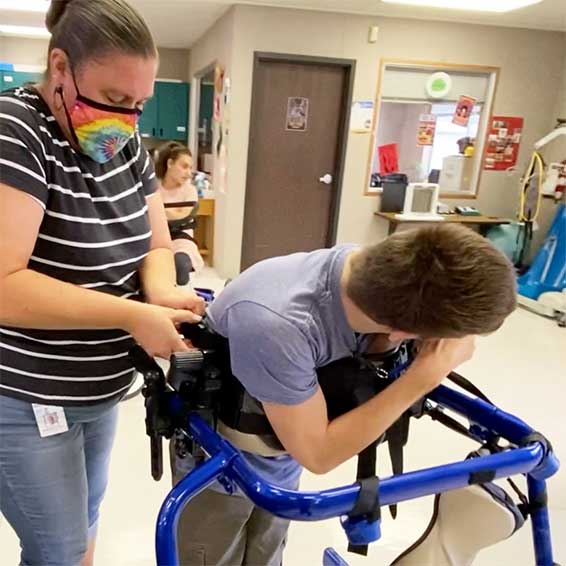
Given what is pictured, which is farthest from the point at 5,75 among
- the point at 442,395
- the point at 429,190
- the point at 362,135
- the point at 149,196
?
the point at 442,395

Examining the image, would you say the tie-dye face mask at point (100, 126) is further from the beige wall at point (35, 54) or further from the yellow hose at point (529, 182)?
the beige wall at point (35, 54)

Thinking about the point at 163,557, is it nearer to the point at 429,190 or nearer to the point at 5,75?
the point at 429,190

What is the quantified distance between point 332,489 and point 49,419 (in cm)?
54

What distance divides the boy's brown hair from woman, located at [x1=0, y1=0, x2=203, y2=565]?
38 centimetres

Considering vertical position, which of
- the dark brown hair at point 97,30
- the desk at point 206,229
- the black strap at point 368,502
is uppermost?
the dark brown hair at point 97,30

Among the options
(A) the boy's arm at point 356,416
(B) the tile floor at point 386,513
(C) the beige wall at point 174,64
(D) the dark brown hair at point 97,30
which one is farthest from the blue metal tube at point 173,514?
(C) the beige wall at point 174,64

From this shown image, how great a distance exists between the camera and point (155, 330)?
3.08 ft

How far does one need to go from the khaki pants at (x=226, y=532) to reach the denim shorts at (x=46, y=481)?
0.22 meters

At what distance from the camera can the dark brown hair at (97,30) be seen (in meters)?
0.84

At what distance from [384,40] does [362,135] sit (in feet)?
2.86

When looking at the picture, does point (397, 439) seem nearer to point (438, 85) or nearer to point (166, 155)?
point (166, 155)

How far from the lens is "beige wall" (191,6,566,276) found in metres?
4.79

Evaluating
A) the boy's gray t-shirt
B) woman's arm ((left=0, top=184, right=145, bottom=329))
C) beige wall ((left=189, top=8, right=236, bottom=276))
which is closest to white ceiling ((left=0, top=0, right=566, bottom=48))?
beige wall ((left=189, top=8, right=236, bottom=276))

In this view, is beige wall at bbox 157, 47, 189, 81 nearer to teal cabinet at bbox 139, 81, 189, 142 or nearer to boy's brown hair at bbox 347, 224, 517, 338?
teal cabinet at bbox 139, 81, 189, 142
